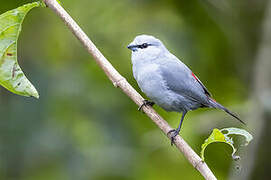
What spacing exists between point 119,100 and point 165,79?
1.41 m

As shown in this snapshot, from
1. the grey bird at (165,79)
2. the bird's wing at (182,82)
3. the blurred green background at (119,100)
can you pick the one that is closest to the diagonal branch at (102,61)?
the grey bird at (165,79)

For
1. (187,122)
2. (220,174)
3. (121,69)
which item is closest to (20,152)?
(121,69)

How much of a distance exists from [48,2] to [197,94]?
1761 millimetres

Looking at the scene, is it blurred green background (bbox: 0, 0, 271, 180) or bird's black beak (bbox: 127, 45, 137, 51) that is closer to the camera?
bird's black beak (bbox: 127, 45, 137, 51)

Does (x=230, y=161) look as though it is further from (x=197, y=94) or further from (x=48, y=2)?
(x=48, y=2)

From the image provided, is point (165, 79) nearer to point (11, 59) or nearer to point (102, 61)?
point (102, 61)

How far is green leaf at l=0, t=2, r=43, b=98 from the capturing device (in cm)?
231

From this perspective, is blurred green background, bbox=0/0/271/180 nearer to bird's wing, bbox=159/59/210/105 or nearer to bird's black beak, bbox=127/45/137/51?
bird's wing, bbox=159/59/210/105

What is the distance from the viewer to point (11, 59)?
240 centimetres

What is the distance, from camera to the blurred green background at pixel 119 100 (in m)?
4.75

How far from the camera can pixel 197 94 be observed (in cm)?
384

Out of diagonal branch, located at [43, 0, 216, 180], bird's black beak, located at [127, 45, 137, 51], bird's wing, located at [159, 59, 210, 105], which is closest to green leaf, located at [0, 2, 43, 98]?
diagonal branch, located at [43, 0, 216, 180]

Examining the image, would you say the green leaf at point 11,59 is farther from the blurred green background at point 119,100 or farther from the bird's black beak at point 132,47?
the blurred green background at point 119,100

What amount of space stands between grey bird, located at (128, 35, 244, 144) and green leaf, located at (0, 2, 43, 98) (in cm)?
145
